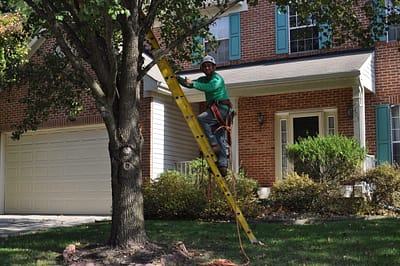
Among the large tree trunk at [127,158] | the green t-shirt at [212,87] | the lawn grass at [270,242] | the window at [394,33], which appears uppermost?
the window at [394,33]

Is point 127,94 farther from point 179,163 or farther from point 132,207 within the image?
point 179,163

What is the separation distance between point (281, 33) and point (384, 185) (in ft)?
18.3

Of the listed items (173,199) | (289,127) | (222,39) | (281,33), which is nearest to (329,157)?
(289,127)

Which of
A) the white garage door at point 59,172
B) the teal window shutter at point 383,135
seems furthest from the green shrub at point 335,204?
the white garage door at point 59,172

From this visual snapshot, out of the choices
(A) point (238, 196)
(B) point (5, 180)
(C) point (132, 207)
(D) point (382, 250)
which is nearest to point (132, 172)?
(C) point (132, 207)

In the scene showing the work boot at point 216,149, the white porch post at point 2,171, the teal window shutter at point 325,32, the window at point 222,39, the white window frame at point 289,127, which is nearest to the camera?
the work boot at point 216,149

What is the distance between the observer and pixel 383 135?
13359mm

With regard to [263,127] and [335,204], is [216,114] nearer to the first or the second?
[335,204]

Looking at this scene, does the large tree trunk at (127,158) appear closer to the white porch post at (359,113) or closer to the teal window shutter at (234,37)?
the white porch post at (359,113)

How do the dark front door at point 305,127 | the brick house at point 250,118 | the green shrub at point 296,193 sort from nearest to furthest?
the green shrub at point 296,193 → the brick house at point 250,118 → the dark front door at point 305,127

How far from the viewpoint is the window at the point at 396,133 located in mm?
13367

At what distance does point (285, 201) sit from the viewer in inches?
464

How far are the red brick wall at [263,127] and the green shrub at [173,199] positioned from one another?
9.86ft

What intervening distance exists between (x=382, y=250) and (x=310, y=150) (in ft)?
16.6
